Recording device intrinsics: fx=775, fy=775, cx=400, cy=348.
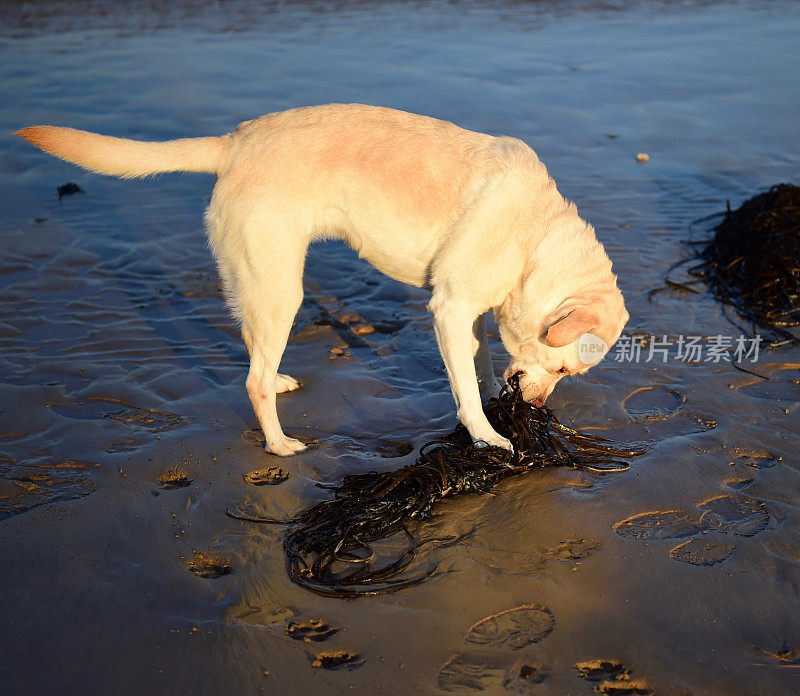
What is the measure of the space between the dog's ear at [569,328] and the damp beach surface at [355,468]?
830 millimetres

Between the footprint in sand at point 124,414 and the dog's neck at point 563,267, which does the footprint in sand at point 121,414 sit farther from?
the dog's neck at point 563,267

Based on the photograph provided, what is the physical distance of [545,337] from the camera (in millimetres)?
4352

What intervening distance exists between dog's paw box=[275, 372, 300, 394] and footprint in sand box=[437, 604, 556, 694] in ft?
8.18

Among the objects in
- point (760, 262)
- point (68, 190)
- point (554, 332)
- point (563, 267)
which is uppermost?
point (563, 267)

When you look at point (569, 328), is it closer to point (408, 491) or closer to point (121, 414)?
point (408, 491)

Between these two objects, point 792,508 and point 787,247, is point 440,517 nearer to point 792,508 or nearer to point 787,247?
point 792,508

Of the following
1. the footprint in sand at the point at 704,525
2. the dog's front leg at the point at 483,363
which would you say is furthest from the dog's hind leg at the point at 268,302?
the footprint in sand at the point at 704,525

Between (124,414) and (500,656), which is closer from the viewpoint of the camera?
(500,656)

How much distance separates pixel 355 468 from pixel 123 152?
224 cm

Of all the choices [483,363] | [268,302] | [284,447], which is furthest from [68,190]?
[483,363]

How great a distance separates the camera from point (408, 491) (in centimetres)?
419

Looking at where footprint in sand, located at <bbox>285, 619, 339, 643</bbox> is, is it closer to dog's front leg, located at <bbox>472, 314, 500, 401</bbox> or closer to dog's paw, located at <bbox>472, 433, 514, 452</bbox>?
dog's paw, located at <bbox>472, 433, 514, 452</bbox>

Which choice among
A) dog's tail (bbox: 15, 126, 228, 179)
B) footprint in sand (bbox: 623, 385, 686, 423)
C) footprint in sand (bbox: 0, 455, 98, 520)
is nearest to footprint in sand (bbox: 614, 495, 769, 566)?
footprint in sand (bbox: 623, 385, 686, 423)

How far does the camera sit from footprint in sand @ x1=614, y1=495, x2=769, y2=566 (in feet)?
12.3
